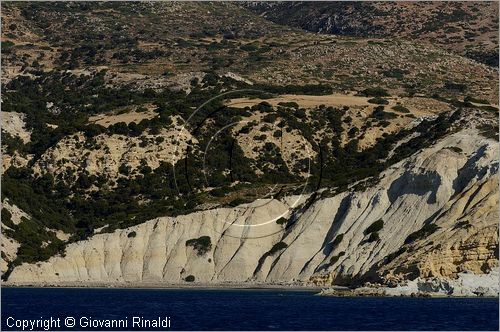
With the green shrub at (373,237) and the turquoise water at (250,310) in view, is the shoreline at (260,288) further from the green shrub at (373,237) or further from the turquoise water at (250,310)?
the green shrub at (373,237)

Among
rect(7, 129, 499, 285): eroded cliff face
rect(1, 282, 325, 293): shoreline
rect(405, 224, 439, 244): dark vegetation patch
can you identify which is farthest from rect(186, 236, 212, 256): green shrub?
rect(405, 224, 439, 244): dark vegetation patch

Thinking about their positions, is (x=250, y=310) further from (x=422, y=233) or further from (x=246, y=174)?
(x=246, y=174)

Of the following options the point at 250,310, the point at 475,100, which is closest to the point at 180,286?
the point at 250,310

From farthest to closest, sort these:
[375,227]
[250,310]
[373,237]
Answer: [375,227] < [373,237] < [250,310]

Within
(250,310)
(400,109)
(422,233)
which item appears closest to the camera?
(250,310)

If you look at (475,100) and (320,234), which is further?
(475,100)

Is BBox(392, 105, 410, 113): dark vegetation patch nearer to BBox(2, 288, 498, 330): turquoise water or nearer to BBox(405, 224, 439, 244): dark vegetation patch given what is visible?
BBox(405, 224, 439, 244): dark vegetation patch

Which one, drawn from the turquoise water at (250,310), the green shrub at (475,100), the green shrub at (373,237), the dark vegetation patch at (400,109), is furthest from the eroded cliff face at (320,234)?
the green shrub at (475,100)
